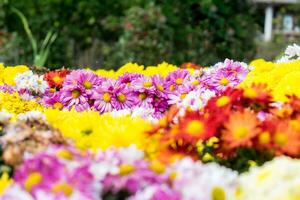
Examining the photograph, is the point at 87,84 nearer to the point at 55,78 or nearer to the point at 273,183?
the point at 55,78

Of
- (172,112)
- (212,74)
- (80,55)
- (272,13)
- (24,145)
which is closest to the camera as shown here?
(24,145)

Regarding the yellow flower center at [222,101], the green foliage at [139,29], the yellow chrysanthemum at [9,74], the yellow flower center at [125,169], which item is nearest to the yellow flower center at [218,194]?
the yellow flower center at [125,169]

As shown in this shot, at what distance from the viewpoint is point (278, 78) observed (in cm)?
482

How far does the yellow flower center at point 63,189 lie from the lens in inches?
95.3

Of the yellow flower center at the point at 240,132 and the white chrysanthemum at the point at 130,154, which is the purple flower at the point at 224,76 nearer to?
the yellow flower center at the point at 240,132

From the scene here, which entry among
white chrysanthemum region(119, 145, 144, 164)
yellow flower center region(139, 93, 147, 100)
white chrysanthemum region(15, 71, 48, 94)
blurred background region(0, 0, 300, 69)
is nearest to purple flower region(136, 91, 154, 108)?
yellow flower center region(139, 93, 147, 100)

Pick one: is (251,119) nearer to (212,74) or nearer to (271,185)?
(271,185)

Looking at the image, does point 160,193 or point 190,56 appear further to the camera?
point 190,56

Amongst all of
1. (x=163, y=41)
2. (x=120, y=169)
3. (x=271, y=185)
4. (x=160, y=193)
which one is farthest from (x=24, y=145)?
(x=163, y=41)

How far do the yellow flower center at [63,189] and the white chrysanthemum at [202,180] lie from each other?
0.32 metres

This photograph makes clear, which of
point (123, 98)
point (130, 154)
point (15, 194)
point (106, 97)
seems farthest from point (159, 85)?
point (15, 194)

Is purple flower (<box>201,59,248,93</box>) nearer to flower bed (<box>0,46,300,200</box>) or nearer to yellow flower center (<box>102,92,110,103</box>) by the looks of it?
yellow flower center (<box>102,92,110,103</box>)

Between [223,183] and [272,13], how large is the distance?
27.3 m

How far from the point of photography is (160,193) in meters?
2.42
